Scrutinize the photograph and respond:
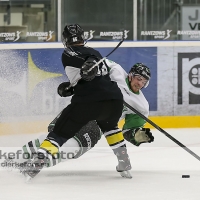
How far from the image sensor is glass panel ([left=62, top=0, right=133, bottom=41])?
288 inches

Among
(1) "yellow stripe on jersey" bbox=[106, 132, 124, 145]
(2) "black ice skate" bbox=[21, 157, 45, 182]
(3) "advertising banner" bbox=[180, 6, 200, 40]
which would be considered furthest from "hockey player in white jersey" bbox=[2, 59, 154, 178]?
(3) "advertising banner" bbox=[180, 6, 200, 40]

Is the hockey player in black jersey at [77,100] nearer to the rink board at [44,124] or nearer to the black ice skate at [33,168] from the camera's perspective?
the black ice skate at [33,168]

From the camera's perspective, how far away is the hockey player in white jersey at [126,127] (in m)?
4.48

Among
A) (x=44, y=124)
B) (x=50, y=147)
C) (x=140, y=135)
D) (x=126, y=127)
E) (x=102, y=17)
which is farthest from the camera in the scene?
(x=102, y=17)

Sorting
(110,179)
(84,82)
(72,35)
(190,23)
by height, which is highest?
(190,23)

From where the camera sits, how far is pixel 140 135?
4.50 m

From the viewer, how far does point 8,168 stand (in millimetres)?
4480

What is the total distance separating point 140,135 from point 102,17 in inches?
121

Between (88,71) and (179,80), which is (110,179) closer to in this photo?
(88,71)

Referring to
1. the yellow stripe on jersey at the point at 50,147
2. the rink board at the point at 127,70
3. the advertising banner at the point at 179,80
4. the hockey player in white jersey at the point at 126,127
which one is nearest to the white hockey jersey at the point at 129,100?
the hockey player in white jersey at the point at 126,127

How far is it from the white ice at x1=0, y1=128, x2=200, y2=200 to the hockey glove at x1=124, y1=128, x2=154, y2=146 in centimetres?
21

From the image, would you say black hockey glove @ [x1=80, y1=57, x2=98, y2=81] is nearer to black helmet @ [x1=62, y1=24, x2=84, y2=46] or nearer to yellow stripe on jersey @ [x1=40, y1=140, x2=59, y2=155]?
black helmet @ [x1=62, y1=24, x2=84, y2=46]

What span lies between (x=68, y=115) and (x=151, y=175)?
70 centimetres

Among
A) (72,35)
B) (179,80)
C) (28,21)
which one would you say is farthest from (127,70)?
(72,35)
